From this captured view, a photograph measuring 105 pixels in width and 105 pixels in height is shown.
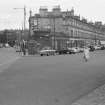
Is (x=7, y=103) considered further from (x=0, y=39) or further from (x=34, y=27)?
(x=0, y=39)

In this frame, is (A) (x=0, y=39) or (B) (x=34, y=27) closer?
(B) (x=34, y=27)

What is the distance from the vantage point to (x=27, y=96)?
10242mm

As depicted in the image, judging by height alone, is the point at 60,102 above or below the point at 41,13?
below

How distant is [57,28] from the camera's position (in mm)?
101375

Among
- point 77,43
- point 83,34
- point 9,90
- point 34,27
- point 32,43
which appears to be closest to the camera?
point 9,90

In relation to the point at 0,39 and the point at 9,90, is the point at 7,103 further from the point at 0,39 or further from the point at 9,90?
the point at 0,39

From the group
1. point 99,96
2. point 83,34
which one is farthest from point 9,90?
point 83,34

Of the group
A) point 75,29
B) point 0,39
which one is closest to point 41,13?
point 75,29

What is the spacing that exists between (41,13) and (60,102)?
310ft

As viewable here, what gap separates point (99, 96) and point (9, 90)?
3760 millimetres

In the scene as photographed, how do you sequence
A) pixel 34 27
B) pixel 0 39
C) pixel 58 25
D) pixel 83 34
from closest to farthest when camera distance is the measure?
pixel 34 27, pixel 58 25, pixel 83 34, pixel 0 39

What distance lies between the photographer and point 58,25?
10056 centimetres

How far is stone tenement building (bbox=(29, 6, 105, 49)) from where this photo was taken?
81625 millimetres

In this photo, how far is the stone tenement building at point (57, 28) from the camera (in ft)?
268
